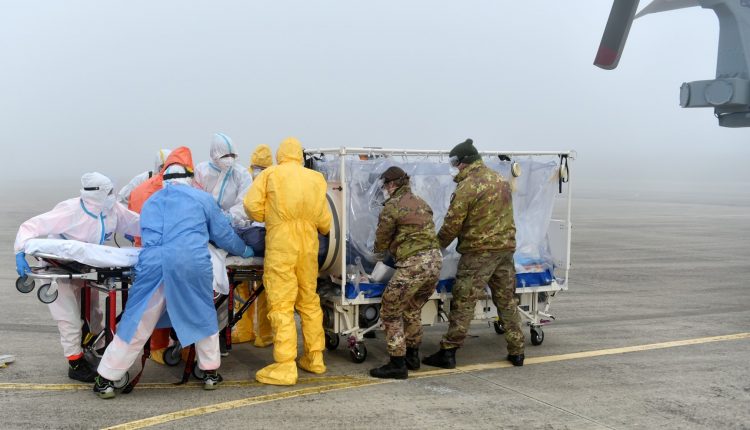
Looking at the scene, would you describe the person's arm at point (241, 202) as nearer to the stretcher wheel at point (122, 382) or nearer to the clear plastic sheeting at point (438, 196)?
the clear plastic sheeting at point (438, 196)

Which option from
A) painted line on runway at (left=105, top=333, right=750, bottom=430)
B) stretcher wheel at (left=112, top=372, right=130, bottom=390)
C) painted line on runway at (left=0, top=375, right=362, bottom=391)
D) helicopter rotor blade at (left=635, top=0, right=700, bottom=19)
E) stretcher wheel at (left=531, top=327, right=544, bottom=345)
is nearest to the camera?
painted line on runway at (left=105, top=333, right=750, bottom=430)

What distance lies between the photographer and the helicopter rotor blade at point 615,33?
43.9 ft

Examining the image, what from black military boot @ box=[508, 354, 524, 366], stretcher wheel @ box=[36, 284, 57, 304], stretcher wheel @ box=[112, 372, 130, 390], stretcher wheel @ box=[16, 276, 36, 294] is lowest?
black military boot @ box=[508, 354, 524, 366]

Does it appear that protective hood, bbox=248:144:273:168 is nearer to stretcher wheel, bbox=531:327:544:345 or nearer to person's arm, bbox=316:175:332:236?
person's arm, bbox=316:175:332:236

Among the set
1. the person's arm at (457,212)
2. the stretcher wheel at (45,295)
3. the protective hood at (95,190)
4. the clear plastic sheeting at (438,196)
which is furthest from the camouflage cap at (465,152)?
the stretcher wheel at (45,295)

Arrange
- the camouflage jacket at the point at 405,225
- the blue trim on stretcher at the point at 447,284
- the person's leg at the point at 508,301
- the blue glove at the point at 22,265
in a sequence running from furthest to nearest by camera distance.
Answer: the person's leg at the point at 508,301 → the blue trim on stretcher at the point at 447,284 → the camouflage jacket at the point at 405,225 → the blue glove at the point at 22,265

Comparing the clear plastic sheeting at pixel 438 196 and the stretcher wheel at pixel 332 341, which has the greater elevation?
the clear plastic sheeting at pixel 438 196

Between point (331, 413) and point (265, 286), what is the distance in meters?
1.44

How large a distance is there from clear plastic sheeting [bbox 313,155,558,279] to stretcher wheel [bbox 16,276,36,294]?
2.69 meters

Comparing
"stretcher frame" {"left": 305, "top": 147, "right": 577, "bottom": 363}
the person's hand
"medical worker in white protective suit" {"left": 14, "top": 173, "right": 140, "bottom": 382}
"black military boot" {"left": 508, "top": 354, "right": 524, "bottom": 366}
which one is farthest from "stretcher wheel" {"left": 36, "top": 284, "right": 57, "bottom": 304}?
"black military boot" {"left": 508, "top": 354, "right": 524, "bottom": 366}

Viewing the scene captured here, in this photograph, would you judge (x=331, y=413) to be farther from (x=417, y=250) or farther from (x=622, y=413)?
(x=622, y=413)

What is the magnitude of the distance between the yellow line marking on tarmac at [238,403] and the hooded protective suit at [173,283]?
483mm

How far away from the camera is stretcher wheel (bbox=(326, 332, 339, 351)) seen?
732 centimetres

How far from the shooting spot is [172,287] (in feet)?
18.3
